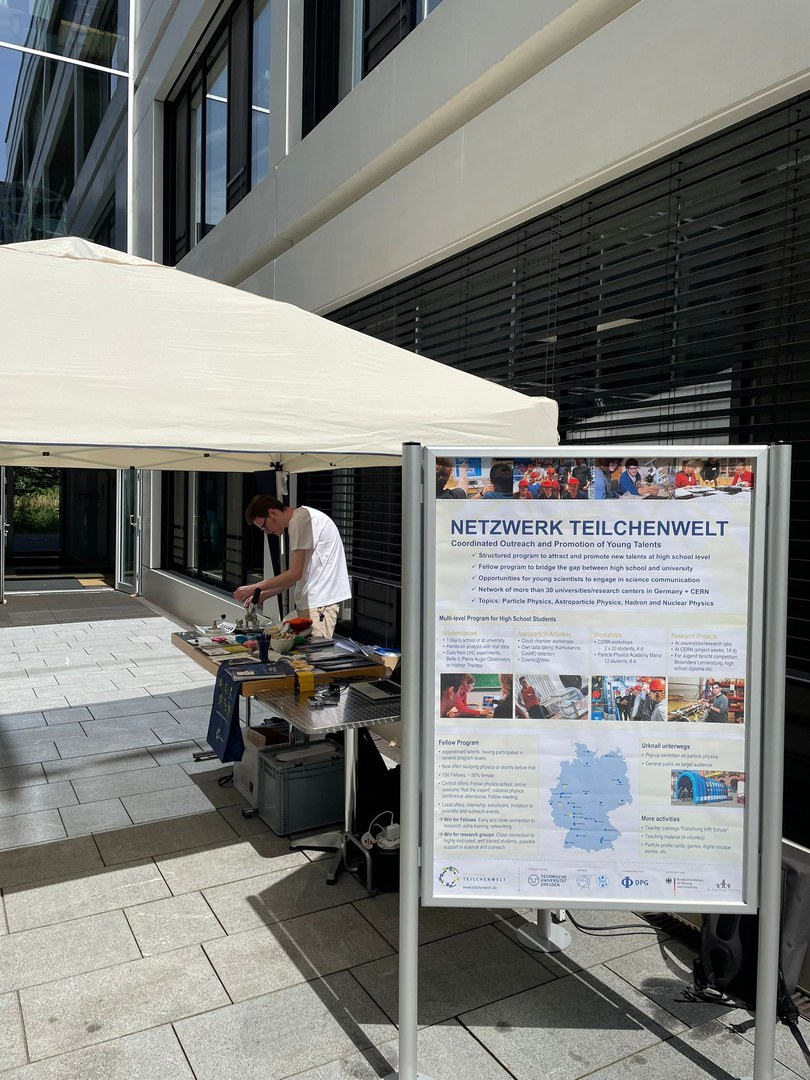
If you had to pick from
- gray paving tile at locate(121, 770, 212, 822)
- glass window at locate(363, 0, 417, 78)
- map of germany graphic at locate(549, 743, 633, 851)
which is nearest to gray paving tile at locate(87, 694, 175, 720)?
gray paving tile at locate(121, 770, 212, 822)

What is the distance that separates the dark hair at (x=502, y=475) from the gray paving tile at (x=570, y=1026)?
5.91 ft

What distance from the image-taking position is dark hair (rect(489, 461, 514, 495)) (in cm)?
241

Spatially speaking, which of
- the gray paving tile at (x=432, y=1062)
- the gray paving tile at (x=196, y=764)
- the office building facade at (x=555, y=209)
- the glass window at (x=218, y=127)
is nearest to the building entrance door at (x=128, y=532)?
the glass window at (x=218, y=127)

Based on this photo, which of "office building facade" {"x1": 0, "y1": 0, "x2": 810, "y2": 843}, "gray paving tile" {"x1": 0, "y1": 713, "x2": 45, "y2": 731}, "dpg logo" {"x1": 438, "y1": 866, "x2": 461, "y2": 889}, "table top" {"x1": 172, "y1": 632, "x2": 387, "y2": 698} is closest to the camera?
"dpg logo" {"x1": 438, "y1": 866, "x2": 461, "y2": 889}

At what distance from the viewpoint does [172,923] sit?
3.51 metres

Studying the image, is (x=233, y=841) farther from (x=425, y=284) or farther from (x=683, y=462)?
(x=425, y=284)

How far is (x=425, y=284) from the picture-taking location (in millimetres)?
6207

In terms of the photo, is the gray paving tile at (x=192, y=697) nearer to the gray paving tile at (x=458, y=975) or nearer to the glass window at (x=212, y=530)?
the glass window at (x=212, y=530)

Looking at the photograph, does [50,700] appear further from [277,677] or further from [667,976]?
[667,976]

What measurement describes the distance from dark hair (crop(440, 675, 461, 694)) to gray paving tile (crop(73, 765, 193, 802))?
10.4ft

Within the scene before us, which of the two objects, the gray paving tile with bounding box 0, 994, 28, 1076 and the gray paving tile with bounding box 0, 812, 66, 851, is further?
the gray paving tile with bounding box 0, 812, 66, 851

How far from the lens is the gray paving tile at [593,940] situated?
10.7 ft

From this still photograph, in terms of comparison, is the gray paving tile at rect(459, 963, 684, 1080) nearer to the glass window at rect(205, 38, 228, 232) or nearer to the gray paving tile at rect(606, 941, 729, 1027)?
the gray paving tile at rect(606, 941, 729, 1027)

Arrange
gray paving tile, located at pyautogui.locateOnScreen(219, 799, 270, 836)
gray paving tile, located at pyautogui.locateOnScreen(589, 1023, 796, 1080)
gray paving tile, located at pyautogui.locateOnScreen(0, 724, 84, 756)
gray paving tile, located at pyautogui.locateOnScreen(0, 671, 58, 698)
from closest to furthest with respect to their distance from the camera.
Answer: gray paving tile, located at pyautogui.locateOnScreen(589, 1023, 796, 1080)
gray paving tile, located at pyautogui.locateOnScreen(219, 799, 270, 836)
gray paving tile, located at pyautogui.locateOnScreen(0, 724, 84, 756)
gray paving tile, located at pyautogui.locateOnScreen(0, 671, 58, 698)
